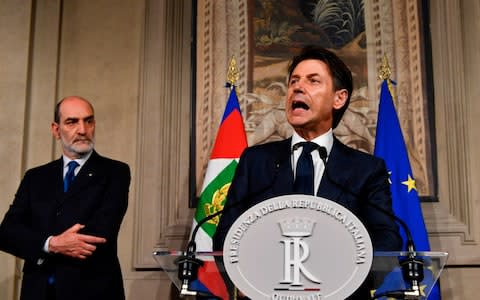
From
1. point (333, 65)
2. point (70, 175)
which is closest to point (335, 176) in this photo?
point (333, 65)

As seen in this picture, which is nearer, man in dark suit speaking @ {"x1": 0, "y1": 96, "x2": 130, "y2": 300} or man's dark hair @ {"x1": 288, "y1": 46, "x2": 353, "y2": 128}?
man's dark hair @ {"x1": 288, "y1": 46, "x2": 353, "y2": 128}

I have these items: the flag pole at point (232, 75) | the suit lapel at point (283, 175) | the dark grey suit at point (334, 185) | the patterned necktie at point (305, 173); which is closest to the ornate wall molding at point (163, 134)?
the flag pole at point (232, 75)

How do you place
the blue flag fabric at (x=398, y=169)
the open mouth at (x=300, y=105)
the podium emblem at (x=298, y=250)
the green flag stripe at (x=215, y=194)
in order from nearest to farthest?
the podium emblem at (x=298, y=250) < the open mouth at (x=300, y=105) < the blue flag fabric at (x=398, y=169) < the green flag stripe at (x=215, y=194)

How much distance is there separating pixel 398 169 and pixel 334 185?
6.46 ft

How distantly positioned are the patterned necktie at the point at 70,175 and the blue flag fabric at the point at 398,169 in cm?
185

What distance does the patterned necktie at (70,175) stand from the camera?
11.2ft

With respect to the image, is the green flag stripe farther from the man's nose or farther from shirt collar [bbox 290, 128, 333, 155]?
shirt collar [bbox 290, 128, 333, 155]

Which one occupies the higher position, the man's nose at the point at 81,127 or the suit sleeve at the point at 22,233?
the man's nose at the point at 81,127

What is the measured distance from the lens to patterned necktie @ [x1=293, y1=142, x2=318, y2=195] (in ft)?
7.74

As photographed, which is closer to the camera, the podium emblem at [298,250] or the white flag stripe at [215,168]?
the podium emblem at [298,250]

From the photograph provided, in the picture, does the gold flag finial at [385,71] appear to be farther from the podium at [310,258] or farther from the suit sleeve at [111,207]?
the podium at [310,258]

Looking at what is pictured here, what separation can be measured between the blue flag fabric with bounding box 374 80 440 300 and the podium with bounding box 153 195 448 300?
7.26ft

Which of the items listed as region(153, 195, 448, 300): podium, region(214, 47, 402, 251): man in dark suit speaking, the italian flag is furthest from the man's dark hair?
the italian flag

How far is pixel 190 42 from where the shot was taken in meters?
4.94
